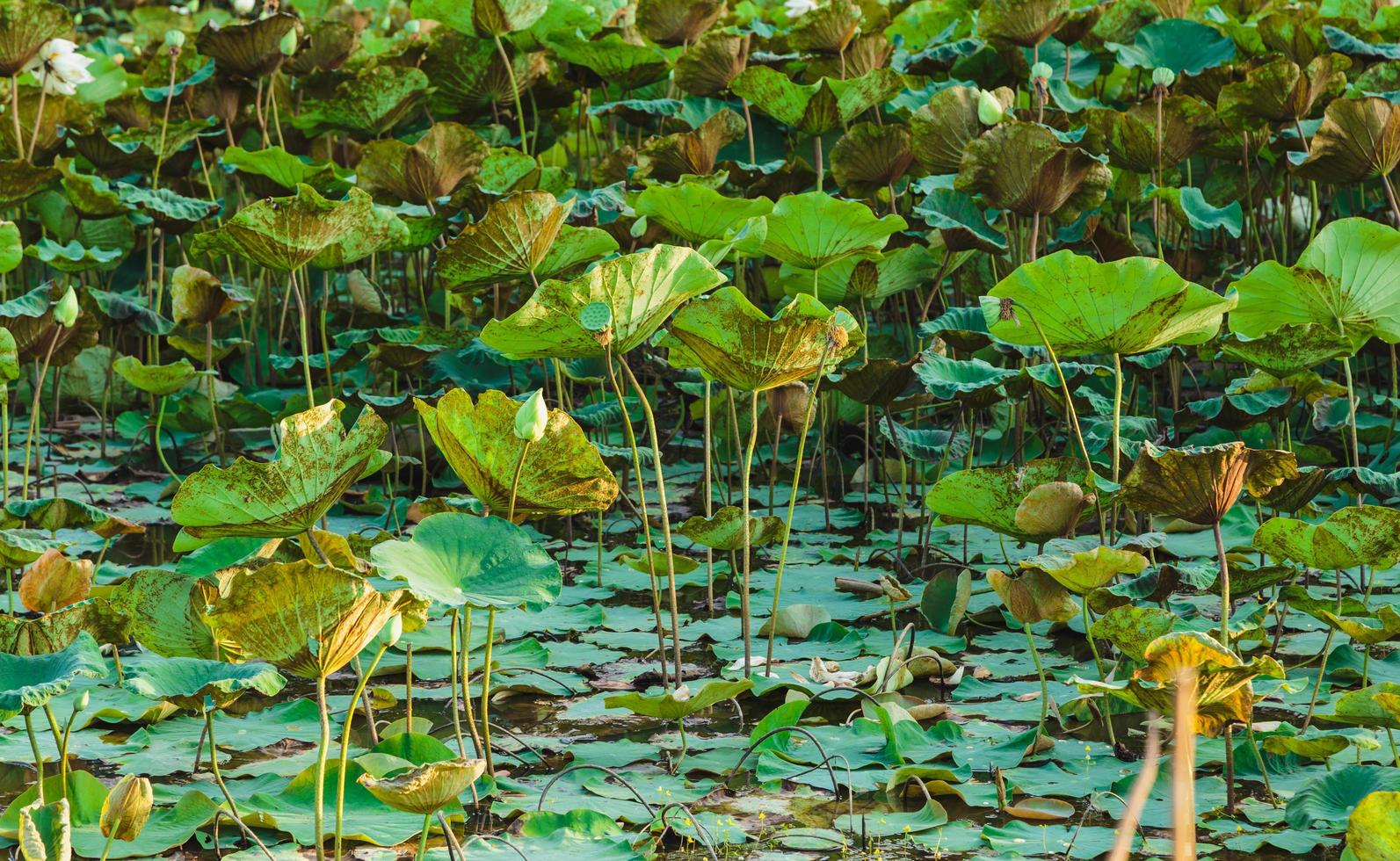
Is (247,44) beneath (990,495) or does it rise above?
above

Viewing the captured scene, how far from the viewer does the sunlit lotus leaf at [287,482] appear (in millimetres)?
1757

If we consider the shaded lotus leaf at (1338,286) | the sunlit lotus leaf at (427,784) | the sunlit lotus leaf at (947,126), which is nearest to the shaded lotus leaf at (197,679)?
the sunlit lotus leaf at (427,784)

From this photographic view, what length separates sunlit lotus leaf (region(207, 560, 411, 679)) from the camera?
4.84 feet

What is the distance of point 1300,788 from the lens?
178 centimetres

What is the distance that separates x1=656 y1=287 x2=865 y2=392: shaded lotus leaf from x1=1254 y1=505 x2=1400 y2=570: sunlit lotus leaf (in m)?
0.69

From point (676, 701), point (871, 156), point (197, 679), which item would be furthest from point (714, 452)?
point (197, 679)

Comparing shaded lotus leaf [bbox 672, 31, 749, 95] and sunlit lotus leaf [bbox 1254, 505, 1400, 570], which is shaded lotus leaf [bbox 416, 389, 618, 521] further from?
shaded lotus leaf [bbox 672, 31, 749, 95]

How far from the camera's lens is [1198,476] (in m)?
1.83

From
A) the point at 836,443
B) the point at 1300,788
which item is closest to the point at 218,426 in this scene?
the point at 836,443

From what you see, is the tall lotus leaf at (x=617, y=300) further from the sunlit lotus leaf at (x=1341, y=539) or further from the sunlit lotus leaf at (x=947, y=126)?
the sunlit lotus leaf at (x=947, y=126)

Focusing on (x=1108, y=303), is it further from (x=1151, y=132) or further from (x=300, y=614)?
(x=1151, y=132)

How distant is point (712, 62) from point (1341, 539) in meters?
2.27

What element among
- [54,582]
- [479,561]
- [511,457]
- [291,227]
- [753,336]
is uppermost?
[291,227]

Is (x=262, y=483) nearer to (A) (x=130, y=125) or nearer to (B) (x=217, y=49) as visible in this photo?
(B) (x=217, y=49)
